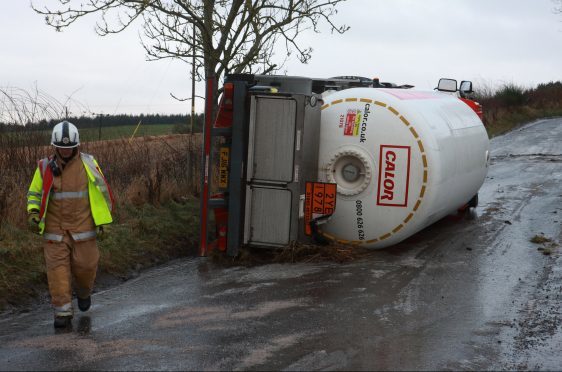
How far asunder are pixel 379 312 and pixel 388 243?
288cm

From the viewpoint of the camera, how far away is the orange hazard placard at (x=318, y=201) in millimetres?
10133

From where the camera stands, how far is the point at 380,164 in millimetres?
10227

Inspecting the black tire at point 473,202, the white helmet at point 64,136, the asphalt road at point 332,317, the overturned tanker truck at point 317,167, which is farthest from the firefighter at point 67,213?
the black tire at point 473,202

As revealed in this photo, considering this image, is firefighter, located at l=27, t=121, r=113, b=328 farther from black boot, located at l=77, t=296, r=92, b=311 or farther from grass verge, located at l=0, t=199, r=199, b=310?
grass verge, located at l=0, t=199, r=199, b=310

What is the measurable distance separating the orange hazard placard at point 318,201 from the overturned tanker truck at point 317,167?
0.01 metres

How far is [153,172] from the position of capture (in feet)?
45.2

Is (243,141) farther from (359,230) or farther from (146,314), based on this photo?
(146,314)

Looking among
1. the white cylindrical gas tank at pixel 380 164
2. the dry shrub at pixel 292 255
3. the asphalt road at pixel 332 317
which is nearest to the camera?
the asphalt road at pixel 332 317

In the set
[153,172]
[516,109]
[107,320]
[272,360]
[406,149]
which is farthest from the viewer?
[516,109]

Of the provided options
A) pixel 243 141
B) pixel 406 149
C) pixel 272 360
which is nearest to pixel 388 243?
pixel 406 149

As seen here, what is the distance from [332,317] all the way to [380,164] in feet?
10.4

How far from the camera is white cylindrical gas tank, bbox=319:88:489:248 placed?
1017cm

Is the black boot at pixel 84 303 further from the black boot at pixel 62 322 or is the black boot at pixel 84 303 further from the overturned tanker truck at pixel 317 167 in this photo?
the overturned tanker truck at pixel 317 167

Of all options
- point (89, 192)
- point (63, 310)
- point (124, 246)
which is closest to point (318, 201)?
point (124, 246)
